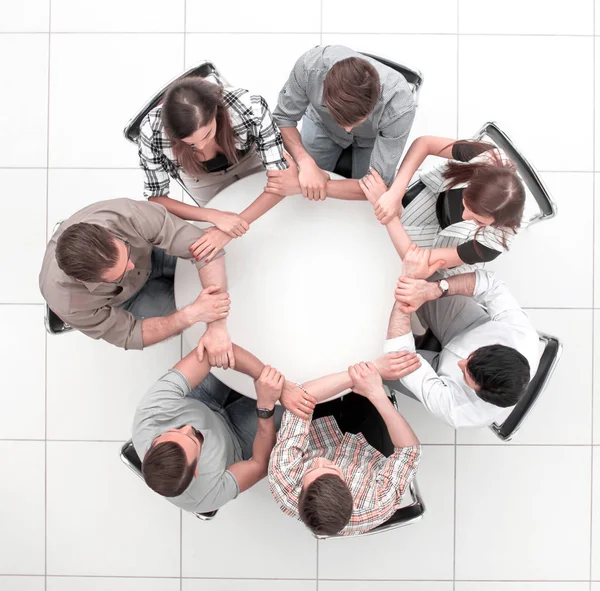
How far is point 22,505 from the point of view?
2.57 metres

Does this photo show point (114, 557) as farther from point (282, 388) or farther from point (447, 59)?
point (447, 59)

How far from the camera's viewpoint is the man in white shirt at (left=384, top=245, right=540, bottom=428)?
5.44ft

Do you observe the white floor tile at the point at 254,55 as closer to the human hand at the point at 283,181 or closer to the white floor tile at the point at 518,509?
the human hand at the point at 283,181

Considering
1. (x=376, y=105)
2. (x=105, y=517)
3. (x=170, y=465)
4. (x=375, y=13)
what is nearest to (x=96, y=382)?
(x=105, y=517)

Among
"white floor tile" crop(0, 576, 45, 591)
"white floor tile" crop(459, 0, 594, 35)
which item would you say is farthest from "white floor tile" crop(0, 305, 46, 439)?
"white floor tile" crop(459, 0, 594, 35)

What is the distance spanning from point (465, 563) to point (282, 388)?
1.43 meters

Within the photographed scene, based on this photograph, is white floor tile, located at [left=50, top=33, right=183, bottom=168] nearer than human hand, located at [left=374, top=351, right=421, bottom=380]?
No

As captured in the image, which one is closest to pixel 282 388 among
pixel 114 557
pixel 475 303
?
pixel 475 303

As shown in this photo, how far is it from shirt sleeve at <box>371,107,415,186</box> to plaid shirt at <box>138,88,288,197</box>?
1.04ft

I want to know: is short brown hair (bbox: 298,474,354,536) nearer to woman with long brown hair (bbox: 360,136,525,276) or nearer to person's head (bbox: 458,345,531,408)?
person's head (bbox: 458,345,531,408)

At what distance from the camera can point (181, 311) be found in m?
1.84

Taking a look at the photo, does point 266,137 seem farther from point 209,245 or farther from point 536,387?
point 536,387

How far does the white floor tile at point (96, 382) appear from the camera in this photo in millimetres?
2541

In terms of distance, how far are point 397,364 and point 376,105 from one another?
0.82m
